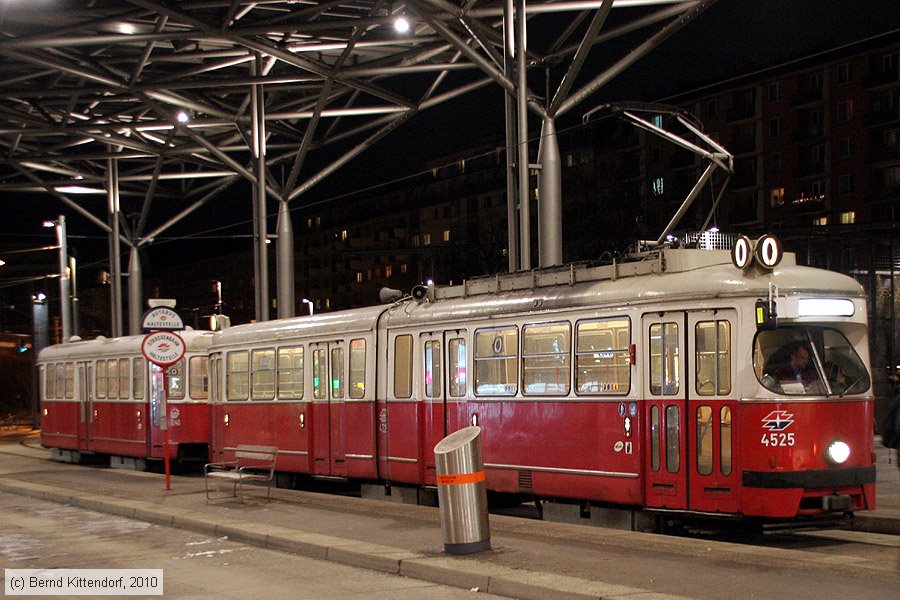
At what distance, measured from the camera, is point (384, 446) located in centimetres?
1939

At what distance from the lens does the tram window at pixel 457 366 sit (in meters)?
17.5

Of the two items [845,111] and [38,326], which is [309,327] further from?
[845,111]

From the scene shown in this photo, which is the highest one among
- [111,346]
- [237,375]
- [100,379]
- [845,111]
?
[845,111]

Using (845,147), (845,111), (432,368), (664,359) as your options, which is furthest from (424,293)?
(845,147)

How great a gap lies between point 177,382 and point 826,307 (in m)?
18.1

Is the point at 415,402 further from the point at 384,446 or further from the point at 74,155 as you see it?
the point at 74,155

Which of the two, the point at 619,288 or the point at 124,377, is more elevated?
the point at 619,288

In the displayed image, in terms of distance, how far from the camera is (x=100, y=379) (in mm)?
32188

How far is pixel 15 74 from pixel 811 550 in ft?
106

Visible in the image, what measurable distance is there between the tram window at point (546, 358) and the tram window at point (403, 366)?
295cm

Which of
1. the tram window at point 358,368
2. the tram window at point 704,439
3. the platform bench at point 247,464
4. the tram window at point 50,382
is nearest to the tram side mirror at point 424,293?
the tram window at point 358,368

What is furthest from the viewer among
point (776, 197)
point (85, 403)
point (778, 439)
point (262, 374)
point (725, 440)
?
point (776, 197)

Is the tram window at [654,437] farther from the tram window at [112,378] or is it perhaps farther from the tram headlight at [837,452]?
the tram window at [112,378]

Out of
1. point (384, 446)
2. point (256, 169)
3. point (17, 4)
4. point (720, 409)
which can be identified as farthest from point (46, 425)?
point (720, 409)
